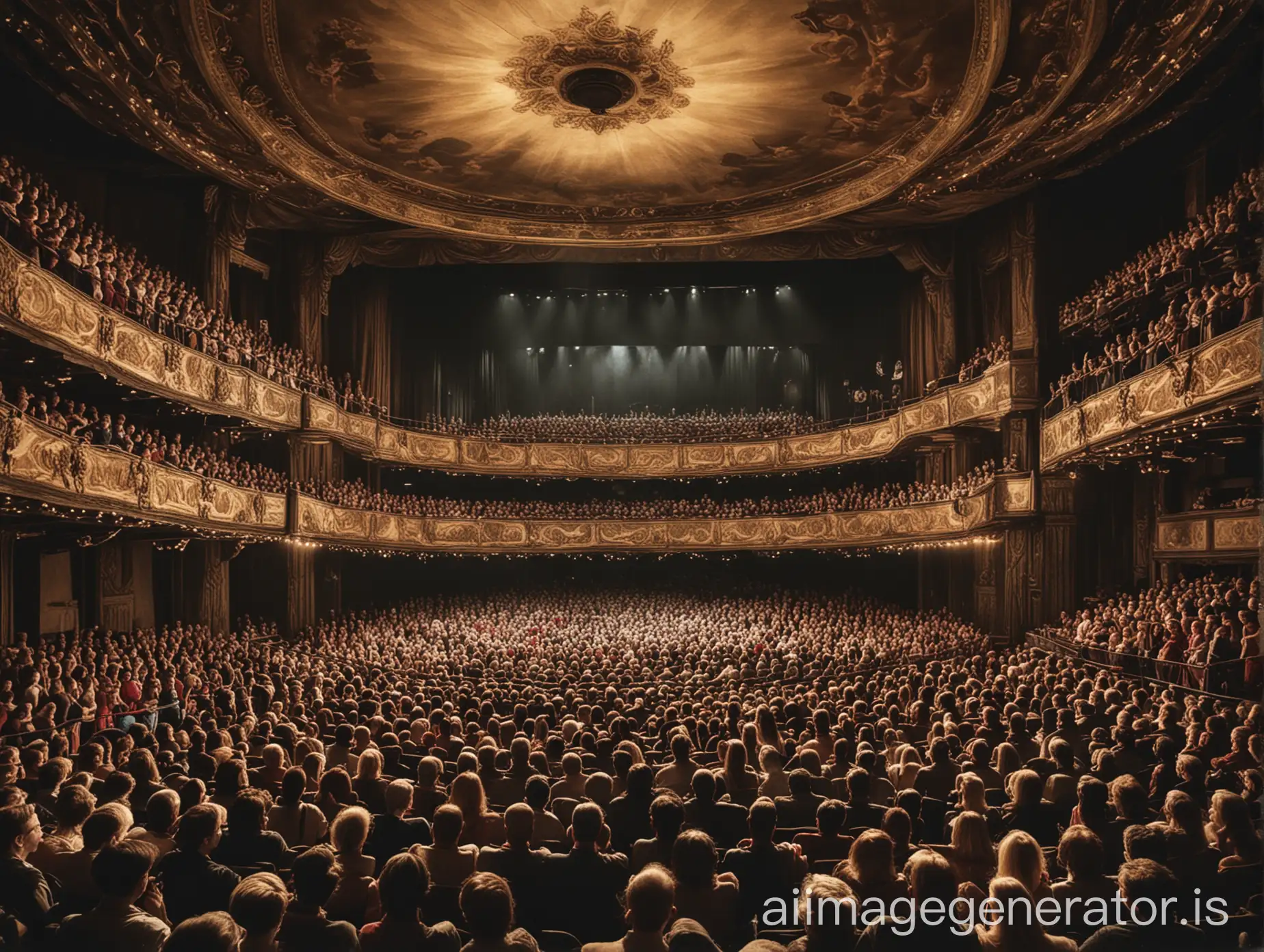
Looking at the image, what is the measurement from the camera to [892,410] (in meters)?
31.1

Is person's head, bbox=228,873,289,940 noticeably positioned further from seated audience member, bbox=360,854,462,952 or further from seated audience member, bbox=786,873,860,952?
seated audience member, bbox=786,873,860,952

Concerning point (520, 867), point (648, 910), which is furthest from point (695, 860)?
point (520, 867)

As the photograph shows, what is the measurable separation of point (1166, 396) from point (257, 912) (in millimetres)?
15815

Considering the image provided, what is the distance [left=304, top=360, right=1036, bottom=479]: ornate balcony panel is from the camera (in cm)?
2711

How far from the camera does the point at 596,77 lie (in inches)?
740

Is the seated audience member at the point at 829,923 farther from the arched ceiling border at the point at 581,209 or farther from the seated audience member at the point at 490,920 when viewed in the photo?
the arched ceiling border at the point at 581,209

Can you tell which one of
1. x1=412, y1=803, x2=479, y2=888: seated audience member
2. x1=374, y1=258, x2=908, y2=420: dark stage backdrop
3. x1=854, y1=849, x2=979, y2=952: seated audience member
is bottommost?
x1=412, y1=803, x2=479, y2=888: seated audience member

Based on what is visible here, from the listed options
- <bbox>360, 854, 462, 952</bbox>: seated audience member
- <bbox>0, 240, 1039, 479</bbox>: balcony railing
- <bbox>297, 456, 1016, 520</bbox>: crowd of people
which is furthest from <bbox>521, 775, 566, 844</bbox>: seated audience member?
<bbox>297, 456, 1016, 520</bbox>: crowd of people

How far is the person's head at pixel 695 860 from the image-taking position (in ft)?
14.3

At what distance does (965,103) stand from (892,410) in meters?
13.5

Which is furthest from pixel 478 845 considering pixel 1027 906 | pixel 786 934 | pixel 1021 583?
pixel 1021 583

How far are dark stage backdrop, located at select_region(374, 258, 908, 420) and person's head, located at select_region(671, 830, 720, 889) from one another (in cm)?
3091

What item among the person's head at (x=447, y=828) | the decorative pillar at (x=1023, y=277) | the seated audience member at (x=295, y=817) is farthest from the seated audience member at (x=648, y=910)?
the decorative pillar at (x=1023, y=277)

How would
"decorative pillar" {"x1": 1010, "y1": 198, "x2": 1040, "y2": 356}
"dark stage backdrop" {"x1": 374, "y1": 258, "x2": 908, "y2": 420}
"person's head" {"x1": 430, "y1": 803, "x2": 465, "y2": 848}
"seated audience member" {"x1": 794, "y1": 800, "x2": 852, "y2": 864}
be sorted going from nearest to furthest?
"person's head" {"x1": 430, "y1": 803, "x2": 465, "y2": 848}, "seated audience member" {"x1": 794, "y1": 800, "x2": 852, "y2": 864}, "decorative pillar" {"x1": 1010, "y1": 198, "x2": 1040, "y2": 356}, "dark stage backdrop" {"x1": 374, "y1": 258, "x2": 908, "y2": 420}
